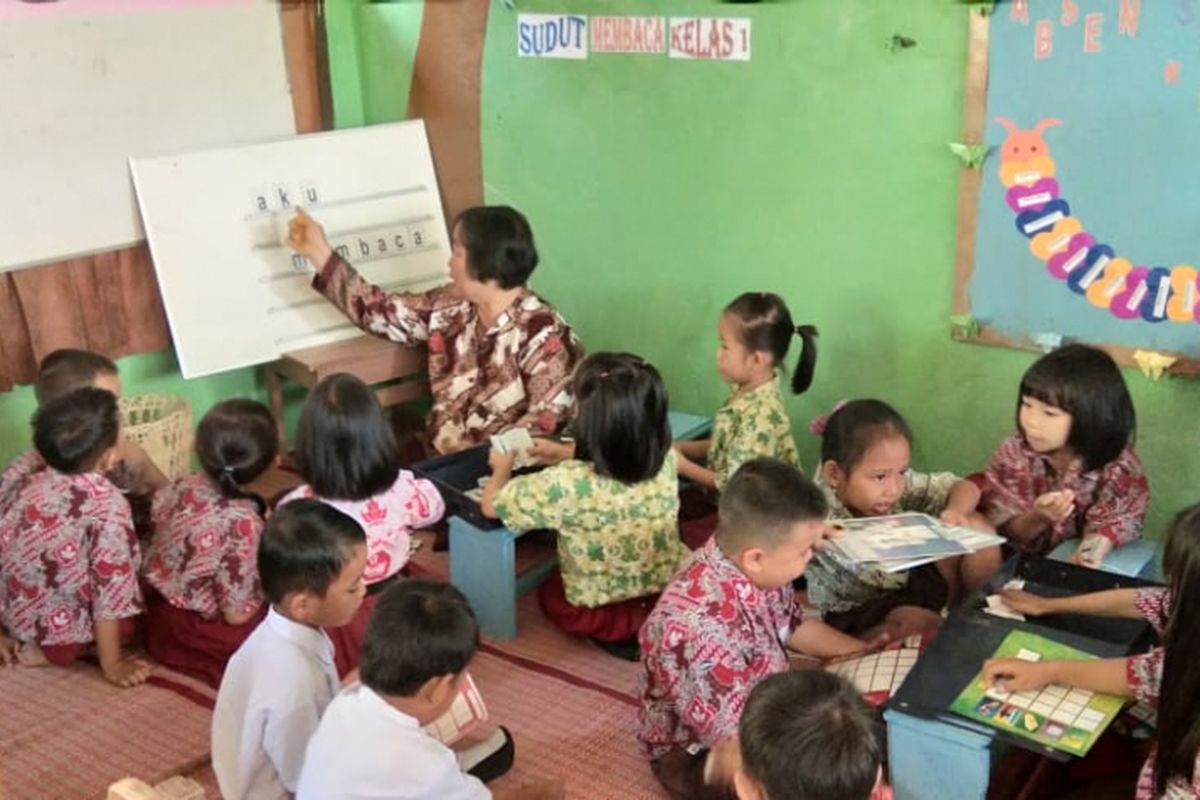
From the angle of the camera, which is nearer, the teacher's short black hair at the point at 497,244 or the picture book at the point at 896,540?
the picture book at the point at 896,540

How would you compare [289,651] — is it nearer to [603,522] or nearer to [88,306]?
[603,522]

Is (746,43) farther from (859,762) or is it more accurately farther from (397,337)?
(859,762)

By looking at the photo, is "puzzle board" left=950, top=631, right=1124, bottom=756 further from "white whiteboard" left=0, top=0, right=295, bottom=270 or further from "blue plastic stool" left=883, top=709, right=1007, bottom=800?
"white whiteboard" left=0, top=0, right=295, bottom=270

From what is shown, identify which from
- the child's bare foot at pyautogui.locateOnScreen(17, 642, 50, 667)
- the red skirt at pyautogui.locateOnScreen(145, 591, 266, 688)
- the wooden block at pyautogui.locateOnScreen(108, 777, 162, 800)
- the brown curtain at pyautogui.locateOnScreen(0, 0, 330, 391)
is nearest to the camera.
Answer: the wooden block at pyautogui.locateOnScreen(108, 777, 162, 800)

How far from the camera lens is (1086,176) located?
271 cm

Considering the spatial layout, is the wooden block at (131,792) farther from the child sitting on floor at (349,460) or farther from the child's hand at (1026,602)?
the child's hand at (1026,602)

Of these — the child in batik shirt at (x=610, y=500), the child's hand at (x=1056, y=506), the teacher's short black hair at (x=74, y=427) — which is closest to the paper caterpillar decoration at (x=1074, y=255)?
the child's hand at (x=1056, y=506)

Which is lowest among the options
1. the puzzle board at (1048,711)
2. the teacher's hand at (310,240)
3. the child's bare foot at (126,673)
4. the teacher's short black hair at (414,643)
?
the child's bare foot at (126,673)

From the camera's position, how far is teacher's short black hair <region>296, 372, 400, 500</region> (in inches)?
103

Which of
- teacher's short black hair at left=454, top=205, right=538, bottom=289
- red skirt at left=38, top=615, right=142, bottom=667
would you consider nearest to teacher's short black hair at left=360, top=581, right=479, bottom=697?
red skirt at left=38, top=615, right=142, bottom=667

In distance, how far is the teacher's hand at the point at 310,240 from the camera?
3625 millimetres

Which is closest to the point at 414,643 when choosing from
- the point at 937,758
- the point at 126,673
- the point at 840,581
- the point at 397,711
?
the point at 397,711

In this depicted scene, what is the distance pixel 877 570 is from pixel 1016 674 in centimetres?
58

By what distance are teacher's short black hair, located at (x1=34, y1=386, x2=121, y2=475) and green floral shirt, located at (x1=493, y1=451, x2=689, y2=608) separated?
0.83 metres
